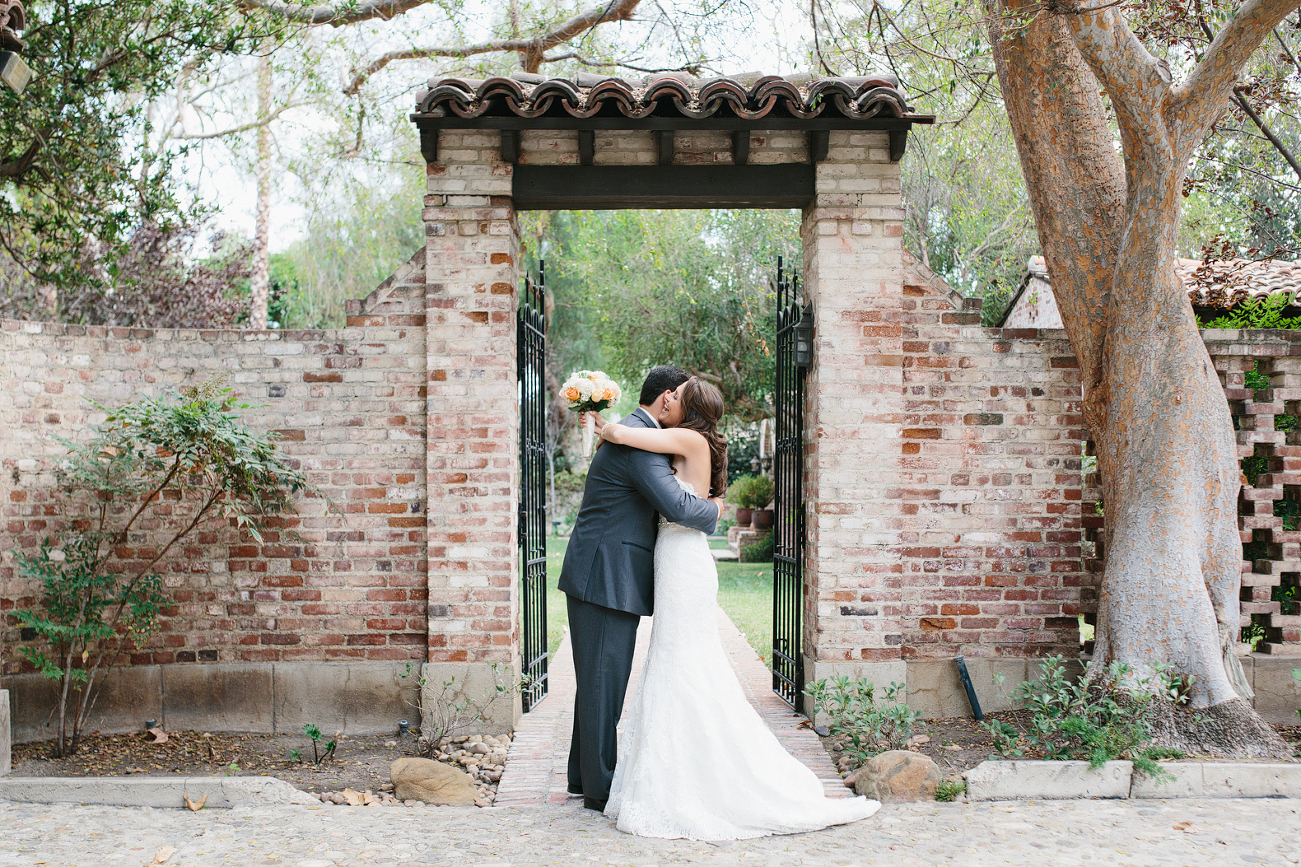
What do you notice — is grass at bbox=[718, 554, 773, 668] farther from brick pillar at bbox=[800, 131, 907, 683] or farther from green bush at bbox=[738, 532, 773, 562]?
brick pillar at bbox=[800, 131, 907, 683]

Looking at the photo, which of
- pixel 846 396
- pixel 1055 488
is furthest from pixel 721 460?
pixel 1055 488

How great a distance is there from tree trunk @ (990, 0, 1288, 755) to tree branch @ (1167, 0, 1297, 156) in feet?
0.26

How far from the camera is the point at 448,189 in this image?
5062 millimetres

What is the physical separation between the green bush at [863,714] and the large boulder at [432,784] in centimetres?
190

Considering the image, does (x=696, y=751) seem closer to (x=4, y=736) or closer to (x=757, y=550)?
(x=4, y=736)

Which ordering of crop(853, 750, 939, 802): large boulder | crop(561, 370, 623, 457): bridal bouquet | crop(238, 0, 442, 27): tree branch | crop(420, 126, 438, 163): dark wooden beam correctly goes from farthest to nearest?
1. crop(238, 0, 442, 27): tree branch
2. crop(420, 126, 438, 163): dark wooden beam
3. crop(853, 750, 939, 802): large boulder
4. crop(561, 370, 623, 457): bridal bouquet

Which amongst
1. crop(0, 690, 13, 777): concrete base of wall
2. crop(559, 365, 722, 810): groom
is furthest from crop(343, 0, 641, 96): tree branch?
crop(0, 690, 13, 777): concrete base of wall

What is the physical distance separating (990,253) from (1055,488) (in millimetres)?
11356

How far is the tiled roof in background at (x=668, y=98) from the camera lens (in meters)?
4.62

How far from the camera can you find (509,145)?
4.96 m

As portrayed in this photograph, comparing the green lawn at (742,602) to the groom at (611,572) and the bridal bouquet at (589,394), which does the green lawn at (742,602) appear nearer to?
the groom at (611,572)

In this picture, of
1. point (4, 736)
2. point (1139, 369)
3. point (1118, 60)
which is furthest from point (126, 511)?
point (1118, 60)

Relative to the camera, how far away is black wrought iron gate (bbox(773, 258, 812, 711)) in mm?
5422

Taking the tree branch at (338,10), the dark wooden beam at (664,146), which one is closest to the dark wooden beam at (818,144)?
the dark wooden beam at (664,146)
